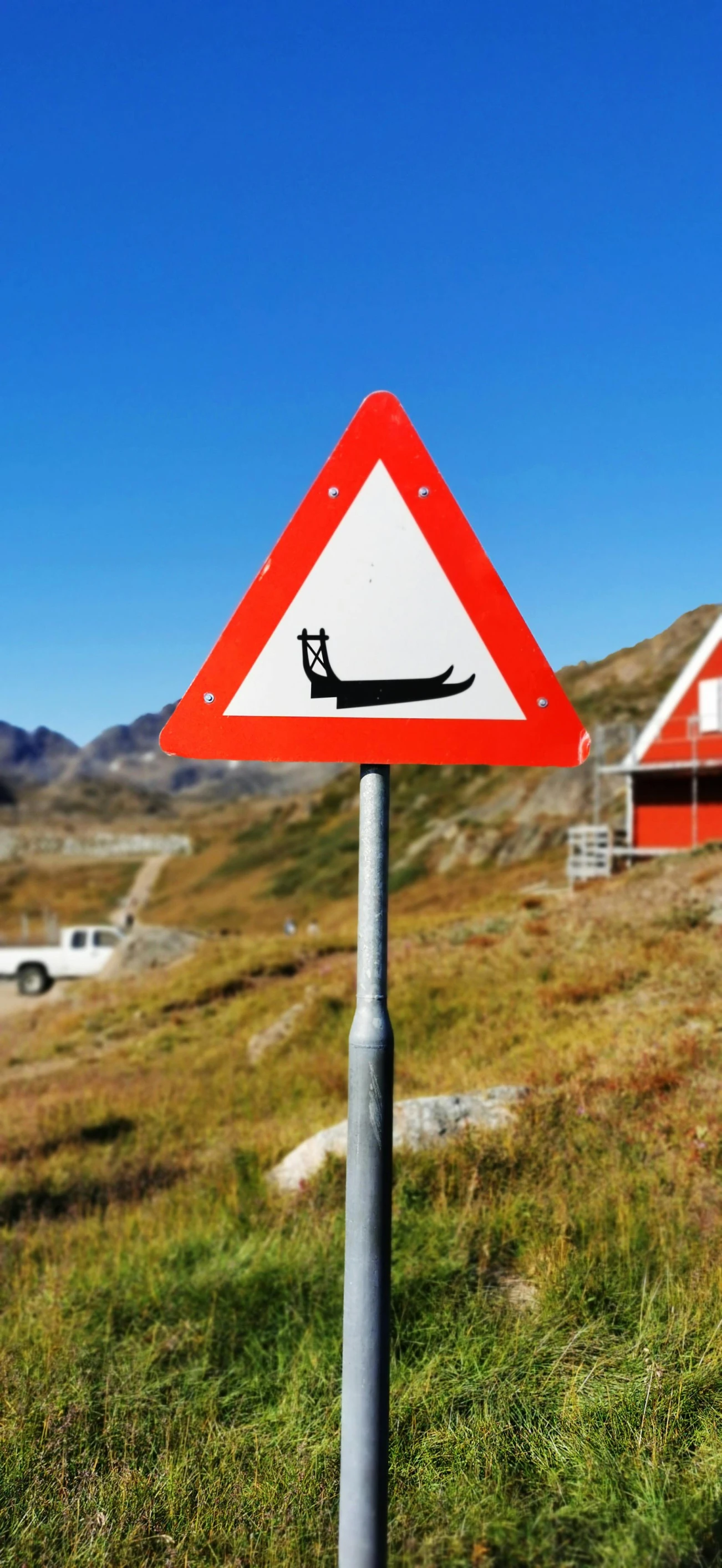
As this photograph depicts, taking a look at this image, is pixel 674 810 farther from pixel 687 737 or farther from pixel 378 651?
pixel 378 651

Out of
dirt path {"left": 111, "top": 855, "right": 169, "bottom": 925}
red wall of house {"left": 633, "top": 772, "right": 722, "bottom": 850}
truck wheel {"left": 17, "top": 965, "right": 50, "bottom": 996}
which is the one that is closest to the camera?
truck wheel {"left": 17, "top": 965, "right": 50, "bottom": 996}

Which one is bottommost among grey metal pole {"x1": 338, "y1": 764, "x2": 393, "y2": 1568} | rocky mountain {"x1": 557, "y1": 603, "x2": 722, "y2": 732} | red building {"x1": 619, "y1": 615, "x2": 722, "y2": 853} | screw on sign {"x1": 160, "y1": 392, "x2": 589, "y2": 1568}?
grey metal pole {"x1": 338, "y1": 764, "x2": 393, "y2": 1568}

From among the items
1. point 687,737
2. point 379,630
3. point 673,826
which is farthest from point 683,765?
point 379,630

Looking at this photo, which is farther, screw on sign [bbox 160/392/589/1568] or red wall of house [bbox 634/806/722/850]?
red wall of house [bbox 634/806/722/850]

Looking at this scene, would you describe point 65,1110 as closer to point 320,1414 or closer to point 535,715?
point 320,1414

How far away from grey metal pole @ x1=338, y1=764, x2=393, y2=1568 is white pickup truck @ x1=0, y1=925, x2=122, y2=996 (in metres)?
28.9

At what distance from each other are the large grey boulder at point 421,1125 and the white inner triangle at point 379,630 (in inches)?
127

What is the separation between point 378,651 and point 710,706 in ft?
94.3

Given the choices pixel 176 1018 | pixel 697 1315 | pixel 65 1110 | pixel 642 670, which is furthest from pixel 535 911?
pixel 642 670

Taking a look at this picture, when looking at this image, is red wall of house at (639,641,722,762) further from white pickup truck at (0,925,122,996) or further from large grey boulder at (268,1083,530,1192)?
large grey boulder at (268,1083,530,1192)

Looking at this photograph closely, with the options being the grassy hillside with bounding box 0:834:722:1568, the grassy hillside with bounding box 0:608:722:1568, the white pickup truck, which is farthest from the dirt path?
the grassy hillside with bounding box 0:834:722:1568

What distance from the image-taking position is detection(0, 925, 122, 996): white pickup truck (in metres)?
29.9

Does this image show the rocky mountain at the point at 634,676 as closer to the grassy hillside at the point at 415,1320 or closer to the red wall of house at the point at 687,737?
the red wall of house at the point at 687,737

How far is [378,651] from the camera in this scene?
89.4 inches
